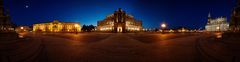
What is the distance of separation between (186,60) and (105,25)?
140558 mm

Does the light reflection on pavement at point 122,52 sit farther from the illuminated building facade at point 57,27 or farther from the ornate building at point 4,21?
the illuminated building facade at point 57,27

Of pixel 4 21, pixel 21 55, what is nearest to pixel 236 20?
pixel 21 55

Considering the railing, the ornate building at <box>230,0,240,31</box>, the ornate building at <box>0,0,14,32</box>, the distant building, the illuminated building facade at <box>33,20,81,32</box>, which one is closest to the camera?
the railing

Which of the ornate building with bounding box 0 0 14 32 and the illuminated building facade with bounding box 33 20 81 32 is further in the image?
the illuminated building facade with bounding box 33 20 81 32

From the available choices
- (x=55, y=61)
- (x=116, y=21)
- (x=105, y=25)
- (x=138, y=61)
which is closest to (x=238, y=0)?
(x=138, y=61)

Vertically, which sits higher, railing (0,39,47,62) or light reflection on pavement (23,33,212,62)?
railing (0,39,47,62)

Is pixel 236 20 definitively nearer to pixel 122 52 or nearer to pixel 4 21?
pixel 122 52

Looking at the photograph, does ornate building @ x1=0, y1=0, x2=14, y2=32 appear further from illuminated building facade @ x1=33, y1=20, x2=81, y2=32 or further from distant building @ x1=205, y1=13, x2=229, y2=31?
distant building @ x1=205, y1=13, x2=229, y2=31

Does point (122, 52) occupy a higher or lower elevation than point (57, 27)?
lower

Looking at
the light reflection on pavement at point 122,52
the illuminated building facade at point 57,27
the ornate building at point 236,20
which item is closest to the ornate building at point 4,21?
the light reflection on pavement at point 122,52

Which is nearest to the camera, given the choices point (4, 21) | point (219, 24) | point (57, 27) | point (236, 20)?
point (236, 20)

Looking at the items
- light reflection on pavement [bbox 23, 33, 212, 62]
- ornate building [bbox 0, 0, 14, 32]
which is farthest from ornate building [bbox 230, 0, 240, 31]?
ornate building [bbox 0, 0, 14, 32]

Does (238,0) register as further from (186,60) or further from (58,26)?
(58,26)

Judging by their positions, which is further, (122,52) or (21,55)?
(122,52)
